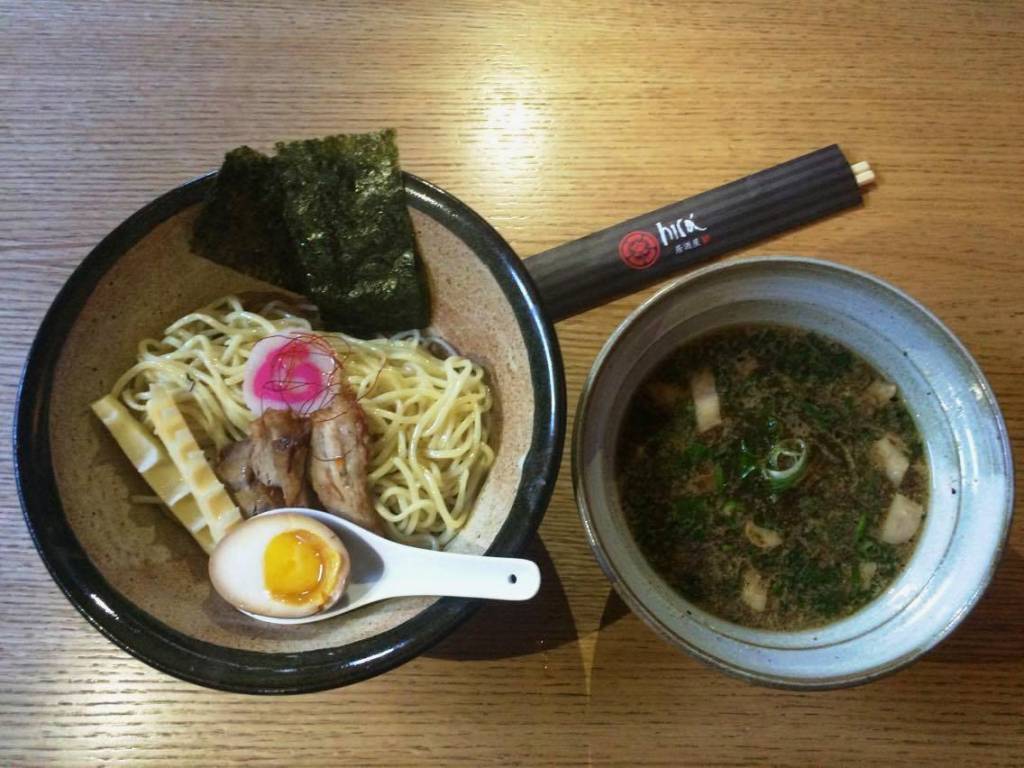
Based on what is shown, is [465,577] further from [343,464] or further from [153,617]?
[153,617]

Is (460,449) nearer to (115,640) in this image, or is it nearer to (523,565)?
(523,565)

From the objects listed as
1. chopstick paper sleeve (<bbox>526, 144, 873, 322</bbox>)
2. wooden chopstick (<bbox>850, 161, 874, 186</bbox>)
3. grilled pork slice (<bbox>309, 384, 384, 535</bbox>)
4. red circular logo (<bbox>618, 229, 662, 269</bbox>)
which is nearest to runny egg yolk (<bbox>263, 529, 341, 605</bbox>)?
grilled pork slice (<bbox>309, 384, 384, 535</bbox>)

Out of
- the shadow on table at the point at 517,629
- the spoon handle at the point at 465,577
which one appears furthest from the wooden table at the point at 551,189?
the spoon handle at the point at 465,577

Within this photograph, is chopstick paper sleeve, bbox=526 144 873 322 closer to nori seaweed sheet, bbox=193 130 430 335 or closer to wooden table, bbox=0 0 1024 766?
wooden table, bbox=0 0 1024 766

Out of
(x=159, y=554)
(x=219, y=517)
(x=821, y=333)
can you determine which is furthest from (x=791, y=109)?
(x=159, y=554)

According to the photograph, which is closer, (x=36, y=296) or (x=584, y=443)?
(x=584, y=443)

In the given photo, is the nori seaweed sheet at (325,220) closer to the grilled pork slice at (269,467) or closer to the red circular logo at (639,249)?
the grilled pork slice at (269,467)
